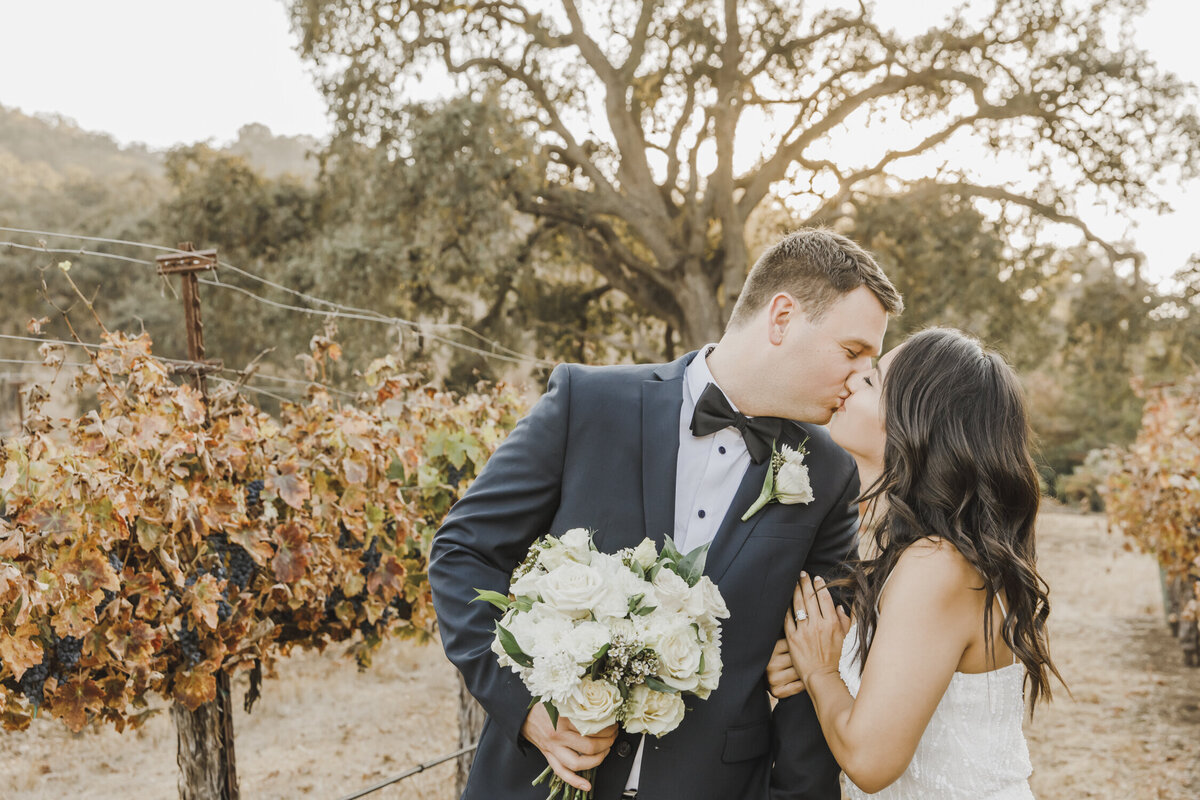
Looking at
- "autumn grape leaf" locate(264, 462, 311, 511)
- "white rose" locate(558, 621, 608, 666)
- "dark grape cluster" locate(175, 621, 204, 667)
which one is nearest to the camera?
"white rose" locate(558, 621, 608, 666)

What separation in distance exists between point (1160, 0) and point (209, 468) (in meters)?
15.5

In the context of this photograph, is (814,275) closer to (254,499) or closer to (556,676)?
(556,676)

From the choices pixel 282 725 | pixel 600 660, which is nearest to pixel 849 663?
pixel 600 660

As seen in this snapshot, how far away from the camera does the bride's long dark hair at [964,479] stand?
7.12ft

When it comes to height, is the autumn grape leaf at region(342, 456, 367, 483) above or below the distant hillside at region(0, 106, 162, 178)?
below

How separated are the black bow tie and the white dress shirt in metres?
0.04

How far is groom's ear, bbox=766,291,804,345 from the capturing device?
2275 mm

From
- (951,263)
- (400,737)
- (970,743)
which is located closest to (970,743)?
(970,743)

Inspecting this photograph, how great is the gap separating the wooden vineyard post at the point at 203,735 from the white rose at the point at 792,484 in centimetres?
212

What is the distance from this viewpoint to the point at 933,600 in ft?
6.68

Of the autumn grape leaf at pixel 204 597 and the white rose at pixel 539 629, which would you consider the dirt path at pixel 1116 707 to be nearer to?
the white rose at pixel 539 629

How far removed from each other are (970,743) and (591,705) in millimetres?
1181

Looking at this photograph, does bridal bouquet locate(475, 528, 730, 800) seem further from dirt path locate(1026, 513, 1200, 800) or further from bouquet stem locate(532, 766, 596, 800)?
dirt path locate(1026, 513, 1200, 800)

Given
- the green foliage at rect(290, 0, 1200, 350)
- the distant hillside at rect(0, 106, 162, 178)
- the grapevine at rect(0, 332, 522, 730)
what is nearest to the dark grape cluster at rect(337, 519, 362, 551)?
the grapevine at rect(0, 332, 522, 730)
